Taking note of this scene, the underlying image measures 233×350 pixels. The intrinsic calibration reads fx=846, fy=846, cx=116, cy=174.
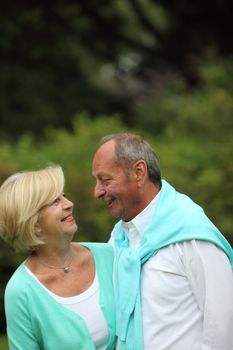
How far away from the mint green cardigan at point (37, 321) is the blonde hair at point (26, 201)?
0.55 ft

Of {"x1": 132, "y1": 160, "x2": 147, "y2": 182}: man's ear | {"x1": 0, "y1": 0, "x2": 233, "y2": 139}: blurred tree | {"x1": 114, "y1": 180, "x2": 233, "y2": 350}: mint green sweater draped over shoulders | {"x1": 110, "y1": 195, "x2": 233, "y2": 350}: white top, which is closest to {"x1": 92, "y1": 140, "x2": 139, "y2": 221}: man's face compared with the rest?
{"x1": 132, "y1": 160, "x2": 147, "y2": 182}: man's ear

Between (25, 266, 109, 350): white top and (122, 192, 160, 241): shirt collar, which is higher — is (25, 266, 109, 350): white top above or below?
below

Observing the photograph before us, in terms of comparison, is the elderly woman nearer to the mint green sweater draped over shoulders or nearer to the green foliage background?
the mint green sweater draped over shoulders

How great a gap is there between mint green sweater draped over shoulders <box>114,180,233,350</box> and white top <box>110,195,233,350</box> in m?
0.03

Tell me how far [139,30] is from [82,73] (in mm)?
1773

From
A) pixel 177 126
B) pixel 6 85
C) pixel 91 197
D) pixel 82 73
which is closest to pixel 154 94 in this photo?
pixel 82 73

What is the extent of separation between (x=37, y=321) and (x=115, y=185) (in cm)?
72

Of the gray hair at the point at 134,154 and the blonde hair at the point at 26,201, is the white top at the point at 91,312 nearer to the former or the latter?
the blonde hair at the point at 26,201

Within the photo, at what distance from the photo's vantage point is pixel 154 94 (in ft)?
69.5

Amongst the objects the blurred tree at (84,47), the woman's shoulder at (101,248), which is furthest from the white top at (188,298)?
the blurred tree at (84,47)

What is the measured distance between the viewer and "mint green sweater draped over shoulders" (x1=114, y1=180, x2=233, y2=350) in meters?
3.80

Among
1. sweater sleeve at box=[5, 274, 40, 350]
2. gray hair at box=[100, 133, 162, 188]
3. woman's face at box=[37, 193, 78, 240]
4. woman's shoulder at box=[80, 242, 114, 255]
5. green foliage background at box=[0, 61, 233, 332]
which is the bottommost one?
sweater sleeve at box=[5, 274, 40, 350]

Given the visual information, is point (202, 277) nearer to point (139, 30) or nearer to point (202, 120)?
point (202, 120)

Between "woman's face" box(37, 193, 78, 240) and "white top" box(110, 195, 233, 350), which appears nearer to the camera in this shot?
"white top" box(110, 195, 233, 350)
